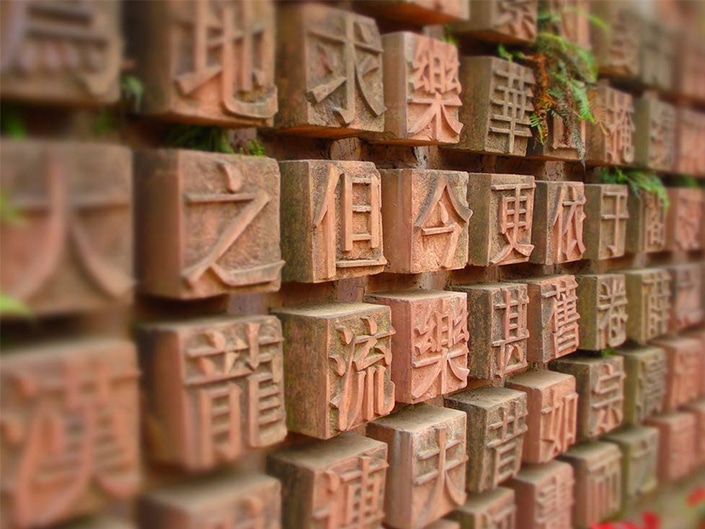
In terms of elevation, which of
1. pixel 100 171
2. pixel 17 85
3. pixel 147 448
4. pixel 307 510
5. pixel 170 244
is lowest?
pixel 307 510

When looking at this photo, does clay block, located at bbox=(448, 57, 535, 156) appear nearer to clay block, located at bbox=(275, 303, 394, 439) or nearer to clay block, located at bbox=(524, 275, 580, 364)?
clay block, located at bbox=(524, 275, 580, 364)

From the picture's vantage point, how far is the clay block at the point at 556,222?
2086 millimetres

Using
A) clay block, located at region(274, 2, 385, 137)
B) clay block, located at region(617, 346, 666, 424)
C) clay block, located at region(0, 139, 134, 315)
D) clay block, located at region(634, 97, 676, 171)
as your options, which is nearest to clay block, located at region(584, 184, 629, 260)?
clay block, located at region(634, 97, 676, 171)

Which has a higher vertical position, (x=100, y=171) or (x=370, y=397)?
(x=100, y=171)

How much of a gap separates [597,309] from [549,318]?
0.94 feet

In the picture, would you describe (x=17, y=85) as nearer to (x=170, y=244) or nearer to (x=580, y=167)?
(x=170, y=244)

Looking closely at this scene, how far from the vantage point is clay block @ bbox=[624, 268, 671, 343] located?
2523mm

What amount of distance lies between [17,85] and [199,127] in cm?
36

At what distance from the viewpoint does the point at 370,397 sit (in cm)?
151

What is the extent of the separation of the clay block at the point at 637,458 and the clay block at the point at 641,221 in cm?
63

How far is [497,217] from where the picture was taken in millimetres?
1894

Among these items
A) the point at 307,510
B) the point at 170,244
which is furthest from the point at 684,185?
the point at 170,244

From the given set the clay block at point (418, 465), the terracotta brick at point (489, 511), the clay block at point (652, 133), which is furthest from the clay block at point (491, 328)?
the clay block at point (652, 133)

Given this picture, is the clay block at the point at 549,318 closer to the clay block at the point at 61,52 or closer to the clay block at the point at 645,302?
the clay block at the point at 645,302
